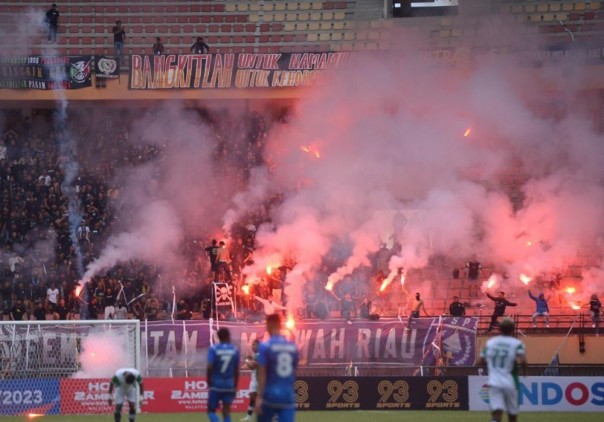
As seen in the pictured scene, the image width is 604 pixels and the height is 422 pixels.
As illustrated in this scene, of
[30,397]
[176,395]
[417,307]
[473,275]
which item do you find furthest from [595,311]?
[30,397]

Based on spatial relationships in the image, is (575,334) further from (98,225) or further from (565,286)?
(98,225)

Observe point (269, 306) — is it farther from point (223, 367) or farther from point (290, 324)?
point (223, 367)

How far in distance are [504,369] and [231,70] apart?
65.2 ft

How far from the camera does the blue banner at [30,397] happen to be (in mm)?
20797

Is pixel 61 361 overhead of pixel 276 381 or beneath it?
overhead

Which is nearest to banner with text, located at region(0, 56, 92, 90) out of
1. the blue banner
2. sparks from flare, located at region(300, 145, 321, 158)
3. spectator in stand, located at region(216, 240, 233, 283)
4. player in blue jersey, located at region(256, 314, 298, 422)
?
sparks from flare, located at region(300, 145, 321, 158)

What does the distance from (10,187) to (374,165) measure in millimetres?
9860

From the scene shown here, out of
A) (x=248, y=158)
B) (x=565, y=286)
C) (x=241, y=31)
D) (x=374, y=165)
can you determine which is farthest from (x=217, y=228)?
(x=565, y=286)

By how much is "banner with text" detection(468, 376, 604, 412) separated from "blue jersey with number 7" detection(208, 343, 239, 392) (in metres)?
9.07

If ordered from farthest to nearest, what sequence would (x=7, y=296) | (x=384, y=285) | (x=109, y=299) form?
(x=384, y=285), (x=7, y=296), (x=109, y=299)

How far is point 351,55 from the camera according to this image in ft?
101

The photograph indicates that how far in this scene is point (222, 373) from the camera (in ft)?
42.6

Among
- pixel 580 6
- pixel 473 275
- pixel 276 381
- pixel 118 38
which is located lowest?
pixel 276 381

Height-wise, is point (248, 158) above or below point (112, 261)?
above
